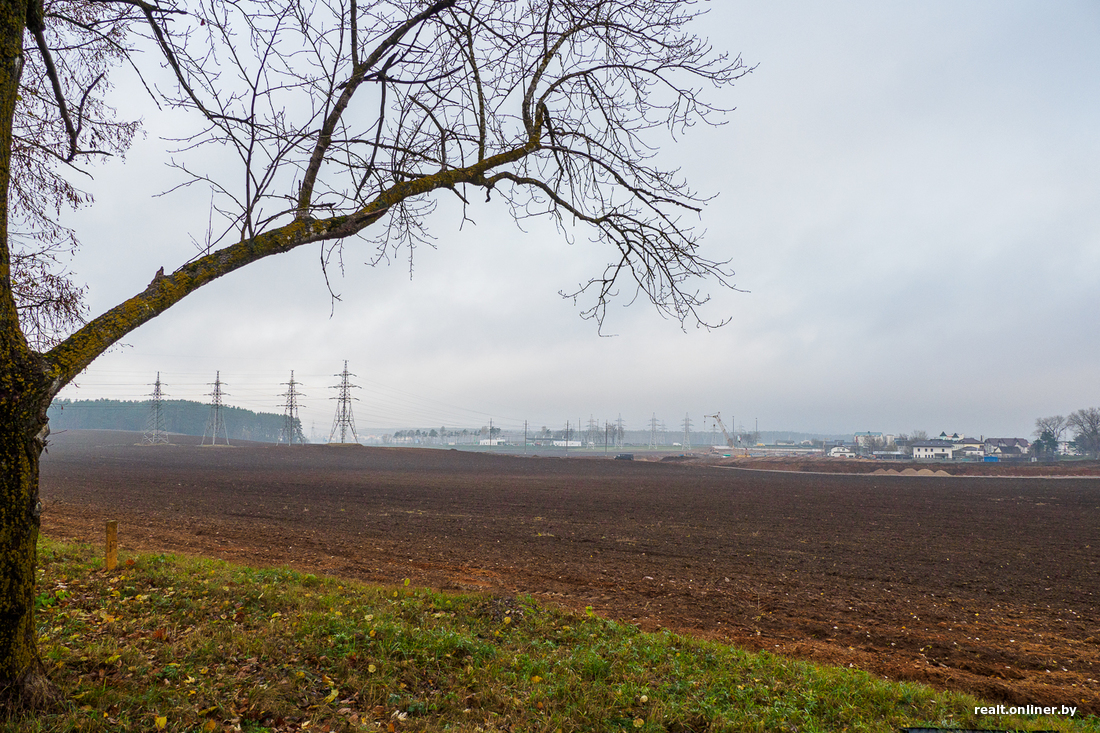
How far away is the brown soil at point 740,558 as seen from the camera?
26.0 feet

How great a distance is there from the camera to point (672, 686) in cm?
516

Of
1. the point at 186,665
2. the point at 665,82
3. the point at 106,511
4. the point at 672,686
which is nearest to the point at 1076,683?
the point at 672,686

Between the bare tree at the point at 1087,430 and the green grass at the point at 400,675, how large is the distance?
484ft

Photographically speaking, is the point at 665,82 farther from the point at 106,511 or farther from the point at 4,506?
the point at 106,511

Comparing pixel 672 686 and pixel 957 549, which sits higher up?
pixel 672 686

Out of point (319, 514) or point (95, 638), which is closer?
point (95, 638)

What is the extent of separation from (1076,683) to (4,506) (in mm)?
10749

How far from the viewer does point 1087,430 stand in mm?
114500

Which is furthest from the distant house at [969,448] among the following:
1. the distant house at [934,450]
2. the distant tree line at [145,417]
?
the distant tree line at [145,417]

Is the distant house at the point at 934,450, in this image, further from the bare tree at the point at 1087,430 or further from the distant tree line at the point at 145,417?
the distant tree line at the point at 145,417

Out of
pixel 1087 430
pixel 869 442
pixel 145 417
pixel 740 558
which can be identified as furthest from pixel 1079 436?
pixel 145 417

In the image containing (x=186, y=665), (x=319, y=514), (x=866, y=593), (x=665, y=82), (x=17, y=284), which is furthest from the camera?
(x=319, y=514)

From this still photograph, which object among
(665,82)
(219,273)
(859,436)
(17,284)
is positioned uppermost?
(665,82)

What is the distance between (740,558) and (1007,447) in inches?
6075
